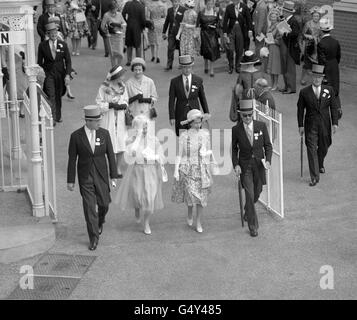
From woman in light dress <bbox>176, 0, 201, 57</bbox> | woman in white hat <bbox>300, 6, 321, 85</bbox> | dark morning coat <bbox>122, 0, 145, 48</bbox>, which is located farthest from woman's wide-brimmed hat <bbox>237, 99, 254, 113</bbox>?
dark morning coat <bbox>122, 0, 145, 48</bbox>

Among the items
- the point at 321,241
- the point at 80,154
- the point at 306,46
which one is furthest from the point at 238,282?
the point at 306,46

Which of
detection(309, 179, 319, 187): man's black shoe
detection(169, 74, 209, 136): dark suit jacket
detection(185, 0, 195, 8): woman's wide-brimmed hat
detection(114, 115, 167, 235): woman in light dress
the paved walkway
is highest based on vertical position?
detection(185, 0, 195, 8): woman's wide-brimmed hat

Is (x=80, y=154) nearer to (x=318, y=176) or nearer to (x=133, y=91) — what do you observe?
(x=133, y=91)

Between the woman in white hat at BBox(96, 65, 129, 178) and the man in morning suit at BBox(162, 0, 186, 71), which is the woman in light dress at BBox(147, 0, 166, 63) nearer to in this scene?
the man in morning suit at BBox(162, 0, 186, 71)

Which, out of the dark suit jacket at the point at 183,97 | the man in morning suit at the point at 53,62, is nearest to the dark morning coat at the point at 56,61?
the man in morning suit at the point at 53,62

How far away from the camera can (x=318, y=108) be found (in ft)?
49.1

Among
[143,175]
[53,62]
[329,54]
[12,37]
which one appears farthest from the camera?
[329,54]

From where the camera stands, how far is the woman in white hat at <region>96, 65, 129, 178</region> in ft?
49.4

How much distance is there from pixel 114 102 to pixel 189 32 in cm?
750

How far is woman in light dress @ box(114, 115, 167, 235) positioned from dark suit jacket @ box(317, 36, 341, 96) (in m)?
6.58

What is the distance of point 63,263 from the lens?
12.1 meters

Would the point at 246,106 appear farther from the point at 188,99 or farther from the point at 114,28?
the point at 114,28

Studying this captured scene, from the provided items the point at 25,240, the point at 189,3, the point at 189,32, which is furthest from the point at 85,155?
the point at 189,3

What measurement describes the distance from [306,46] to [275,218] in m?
7.99
